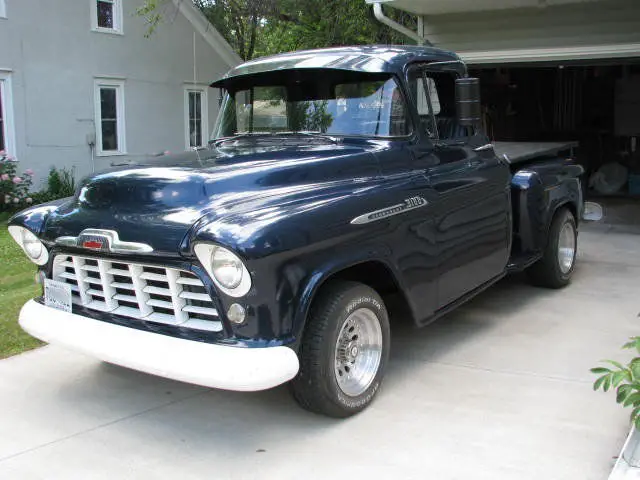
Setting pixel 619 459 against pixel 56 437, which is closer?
pixel 619 459

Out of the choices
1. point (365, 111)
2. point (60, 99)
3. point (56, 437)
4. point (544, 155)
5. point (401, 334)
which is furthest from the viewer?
point (60, 99)

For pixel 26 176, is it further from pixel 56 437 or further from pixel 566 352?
pixel 566 352

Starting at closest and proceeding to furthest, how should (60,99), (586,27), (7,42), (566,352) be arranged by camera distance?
(566,352), (586,27), (7,42), (60,99)

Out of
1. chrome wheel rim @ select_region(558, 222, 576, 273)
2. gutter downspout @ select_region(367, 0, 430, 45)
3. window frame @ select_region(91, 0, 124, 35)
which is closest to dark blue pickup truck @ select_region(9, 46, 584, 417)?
chrome wheel rim @ select_region(558, 222, 576, 273)

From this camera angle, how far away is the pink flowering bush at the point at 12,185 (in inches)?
485

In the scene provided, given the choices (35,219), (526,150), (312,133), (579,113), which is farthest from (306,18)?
(35,219)

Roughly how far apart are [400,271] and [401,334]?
1434mm

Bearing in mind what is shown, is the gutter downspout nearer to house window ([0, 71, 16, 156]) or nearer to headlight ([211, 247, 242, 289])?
house window ([0, 71, 16, 156])

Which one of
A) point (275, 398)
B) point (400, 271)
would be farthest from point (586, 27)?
point (275, 398)

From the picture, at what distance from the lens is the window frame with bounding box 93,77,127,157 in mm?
14508

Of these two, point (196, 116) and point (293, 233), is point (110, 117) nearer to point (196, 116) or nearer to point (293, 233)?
point (196, 116)

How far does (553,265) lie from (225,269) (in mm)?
4187

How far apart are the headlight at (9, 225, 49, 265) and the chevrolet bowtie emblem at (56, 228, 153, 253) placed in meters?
0.40

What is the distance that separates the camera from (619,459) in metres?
3.20
